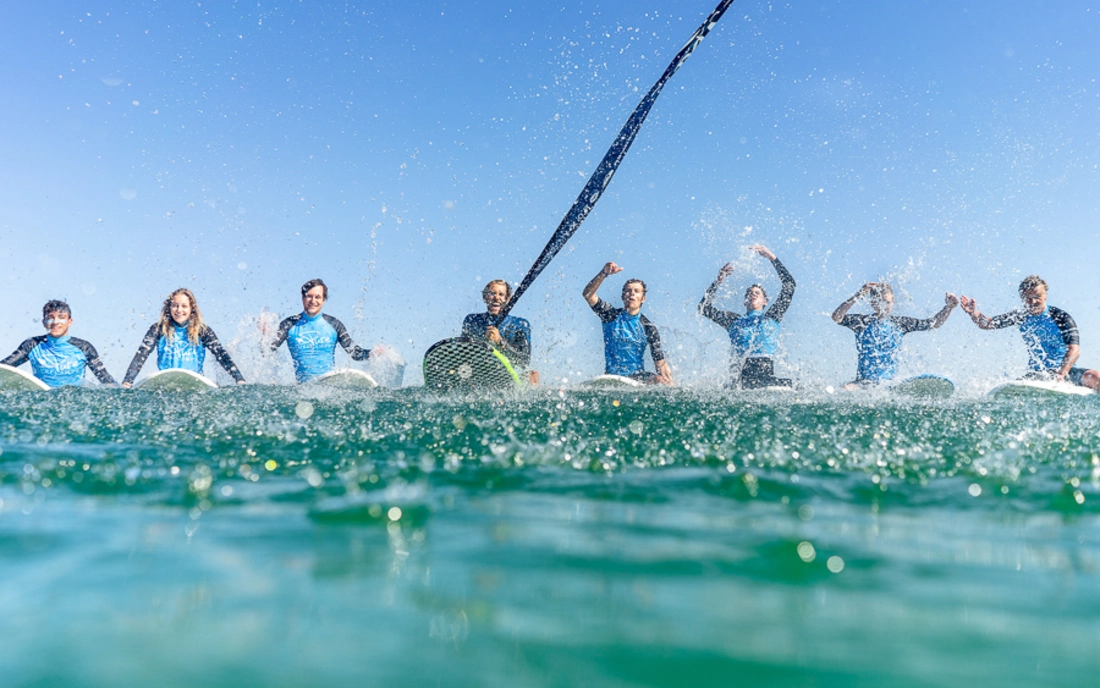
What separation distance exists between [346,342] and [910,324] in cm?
967

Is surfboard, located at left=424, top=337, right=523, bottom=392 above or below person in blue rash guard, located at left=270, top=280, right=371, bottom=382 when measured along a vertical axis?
below

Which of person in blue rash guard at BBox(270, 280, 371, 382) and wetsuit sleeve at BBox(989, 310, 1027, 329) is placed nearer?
wetsuit sleeve at BBox(989, 310, 1027, 329)

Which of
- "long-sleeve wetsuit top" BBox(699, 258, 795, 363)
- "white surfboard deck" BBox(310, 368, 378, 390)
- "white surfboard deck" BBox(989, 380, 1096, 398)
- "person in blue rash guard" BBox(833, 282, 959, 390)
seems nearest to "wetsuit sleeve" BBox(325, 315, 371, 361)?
"white surfboard deck" BBox(310, 368, 378, 390)

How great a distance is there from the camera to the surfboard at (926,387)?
37.1ft

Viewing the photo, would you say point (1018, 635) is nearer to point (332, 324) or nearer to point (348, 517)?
point (348, 517)

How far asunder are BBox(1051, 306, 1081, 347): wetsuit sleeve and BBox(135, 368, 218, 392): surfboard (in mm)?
13620

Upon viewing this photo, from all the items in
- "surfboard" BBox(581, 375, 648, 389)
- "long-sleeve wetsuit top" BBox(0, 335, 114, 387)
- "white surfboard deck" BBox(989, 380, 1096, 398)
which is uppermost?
"long-sleeve wetsuit top" BBox(0, 335, 114, 387)

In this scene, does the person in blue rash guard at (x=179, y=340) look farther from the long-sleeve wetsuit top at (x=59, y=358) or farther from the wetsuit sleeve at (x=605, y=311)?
the wetsuit sleeve at (x=605, y=311)

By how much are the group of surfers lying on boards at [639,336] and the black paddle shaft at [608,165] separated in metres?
1.51

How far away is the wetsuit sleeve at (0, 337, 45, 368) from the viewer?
11938mm

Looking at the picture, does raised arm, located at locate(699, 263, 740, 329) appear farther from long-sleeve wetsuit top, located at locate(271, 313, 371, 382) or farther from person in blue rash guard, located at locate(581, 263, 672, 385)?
long-sleeve wetsuit top, located at locate(271, 313, 371, 382)

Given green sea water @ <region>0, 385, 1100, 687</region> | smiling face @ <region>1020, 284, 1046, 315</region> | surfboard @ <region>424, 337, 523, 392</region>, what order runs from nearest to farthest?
green sea water @ <region>0, 385, 1100, 687</region>, surfboard @ <region>424, 337, 523, 392</region>, smiling face @ <region>1020, 284, 1046, 315</region>

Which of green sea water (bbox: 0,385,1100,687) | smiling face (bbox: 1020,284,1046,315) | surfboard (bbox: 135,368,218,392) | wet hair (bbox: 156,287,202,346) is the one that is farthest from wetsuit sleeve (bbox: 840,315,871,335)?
wet hair (bbox: 156,287,202,346)

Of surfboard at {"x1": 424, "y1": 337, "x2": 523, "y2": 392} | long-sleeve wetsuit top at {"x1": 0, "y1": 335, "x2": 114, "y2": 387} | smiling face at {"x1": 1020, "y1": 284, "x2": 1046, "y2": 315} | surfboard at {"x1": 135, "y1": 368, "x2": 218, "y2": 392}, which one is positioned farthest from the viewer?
long-sleeve wetsuit top at {"x1": 0, "y1": 335, "x2": 114, "y2": 387}
